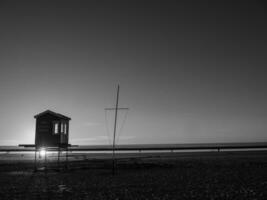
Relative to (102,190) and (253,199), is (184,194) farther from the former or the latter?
(102,190)

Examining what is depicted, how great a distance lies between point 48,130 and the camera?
116 ft

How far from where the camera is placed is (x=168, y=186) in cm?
2016

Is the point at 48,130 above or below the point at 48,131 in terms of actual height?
above

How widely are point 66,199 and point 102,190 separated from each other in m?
3.27

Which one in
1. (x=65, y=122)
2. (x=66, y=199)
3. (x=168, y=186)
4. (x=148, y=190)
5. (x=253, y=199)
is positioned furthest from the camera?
(x=65, y=122)

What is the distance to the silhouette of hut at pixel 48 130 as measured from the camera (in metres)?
35.2

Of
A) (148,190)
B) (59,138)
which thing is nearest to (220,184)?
(148,190)

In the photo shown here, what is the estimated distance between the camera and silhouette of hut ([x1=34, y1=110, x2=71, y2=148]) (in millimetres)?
35219

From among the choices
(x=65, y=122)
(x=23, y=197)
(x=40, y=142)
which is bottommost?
(x=23, y=197)

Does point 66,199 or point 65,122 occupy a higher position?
point 65,122

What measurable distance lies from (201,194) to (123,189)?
195 inches

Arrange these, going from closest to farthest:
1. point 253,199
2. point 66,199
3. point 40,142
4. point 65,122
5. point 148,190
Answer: point 253,199
point 66,199
point 148,190
point 40,142
point 65,122

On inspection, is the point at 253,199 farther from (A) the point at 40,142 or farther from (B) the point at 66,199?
(A) the point at 40,142

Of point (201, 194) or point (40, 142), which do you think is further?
point (40, 142)
